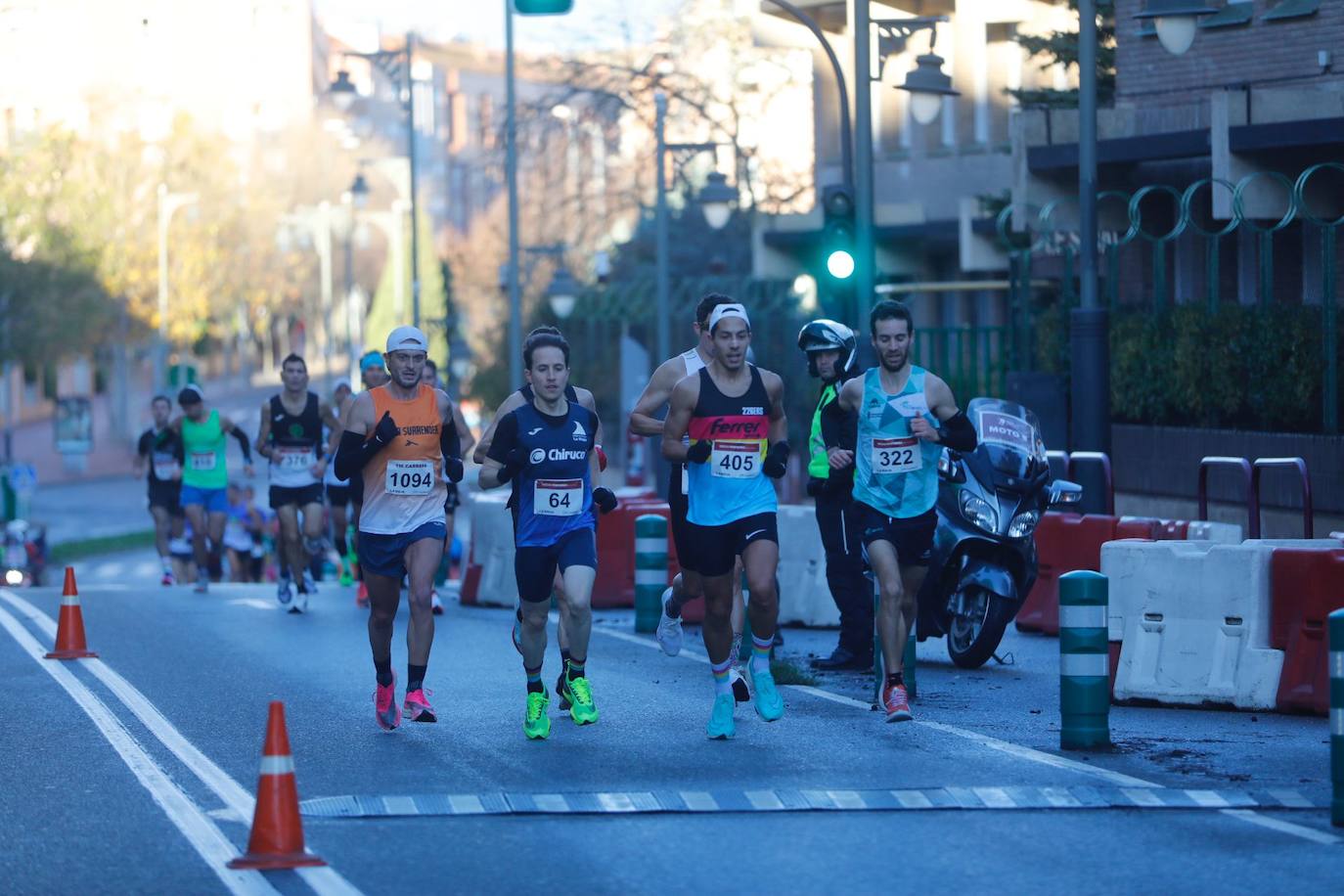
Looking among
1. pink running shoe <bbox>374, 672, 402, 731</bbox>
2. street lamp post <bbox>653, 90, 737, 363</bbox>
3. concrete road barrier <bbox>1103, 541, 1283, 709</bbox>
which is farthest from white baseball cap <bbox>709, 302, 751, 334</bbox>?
street lamp post <bbox>653, 90, 737, 363</bbox>

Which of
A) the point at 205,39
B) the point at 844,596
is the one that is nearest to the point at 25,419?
the point at 205,39

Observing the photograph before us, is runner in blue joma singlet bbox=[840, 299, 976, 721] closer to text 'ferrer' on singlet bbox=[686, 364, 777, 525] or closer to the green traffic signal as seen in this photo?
text 'ferrer' on singlet bbox=[686, 364, 777, 525]

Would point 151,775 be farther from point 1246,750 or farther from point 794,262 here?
point 794,262

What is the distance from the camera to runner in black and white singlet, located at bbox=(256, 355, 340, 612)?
19.1 m

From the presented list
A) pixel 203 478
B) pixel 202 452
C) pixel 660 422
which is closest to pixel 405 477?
pixel 660 422

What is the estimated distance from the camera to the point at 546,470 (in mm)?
11383

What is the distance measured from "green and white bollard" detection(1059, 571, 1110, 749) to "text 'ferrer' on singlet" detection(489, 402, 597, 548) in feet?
7.07

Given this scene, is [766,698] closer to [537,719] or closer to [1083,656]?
[537,719]

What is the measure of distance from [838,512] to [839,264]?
731 centimetres

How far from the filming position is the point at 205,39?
124 meters

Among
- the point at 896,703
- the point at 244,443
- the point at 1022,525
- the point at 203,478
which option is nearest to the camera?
the point at 896,703

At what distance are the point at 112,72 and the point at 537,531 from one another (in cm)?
7976

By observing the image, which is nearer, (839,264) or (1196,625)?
(1196,625)

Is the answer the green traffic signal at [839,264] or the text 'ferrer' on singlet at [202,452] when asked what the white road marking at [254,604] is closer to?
the text 'ferrer' on singlet at [202,452]
